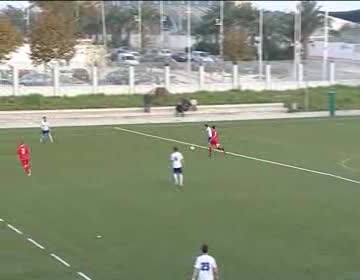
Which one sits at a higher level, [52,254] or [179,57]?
[179,57]

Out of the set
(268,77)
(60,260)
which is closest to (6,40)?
(268,77)

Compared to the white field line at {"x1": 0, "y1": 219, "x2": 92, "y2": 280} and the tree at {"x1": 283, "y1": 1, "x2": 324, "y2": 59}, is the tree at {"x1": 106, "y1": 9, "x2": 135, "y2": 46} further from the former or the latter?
the white field line at {"x1": 0, "y1": 219, "x2": 92, "y2": 280}

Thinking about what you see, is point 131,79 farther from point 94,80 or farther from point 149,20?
point 149,20

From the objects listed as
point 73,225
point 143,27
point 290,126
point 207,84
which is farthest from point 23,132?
point 143,27

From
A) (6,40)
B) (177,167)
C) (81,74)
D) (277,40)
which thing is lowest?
(177,167)

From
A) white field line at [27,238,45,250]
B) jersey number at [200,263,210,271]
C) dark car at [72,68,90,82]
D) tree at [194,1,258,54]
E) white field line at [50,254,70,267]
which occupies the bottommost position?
white field line at [50,254,70,267]

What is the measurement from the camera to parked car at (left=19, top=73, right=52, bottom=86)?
202ft

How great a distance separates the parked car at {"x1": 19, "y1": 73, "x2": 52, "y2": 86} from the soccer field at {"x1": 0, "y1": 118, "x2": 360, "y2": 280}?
67.9 feet

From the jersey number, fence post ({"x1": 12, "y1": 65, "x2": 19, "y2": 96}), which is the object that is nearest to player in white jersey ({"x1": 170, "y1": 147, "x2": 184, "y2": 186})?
the jersey number

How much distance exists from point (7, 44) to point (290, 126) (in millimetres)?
24257

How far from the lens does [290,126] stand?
5131cm

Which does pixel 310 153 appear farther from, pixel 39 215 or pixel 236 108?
pixel 236 108

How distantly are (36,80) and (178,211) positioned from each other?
39.8 m

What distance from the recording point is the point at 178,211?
24.2 m
